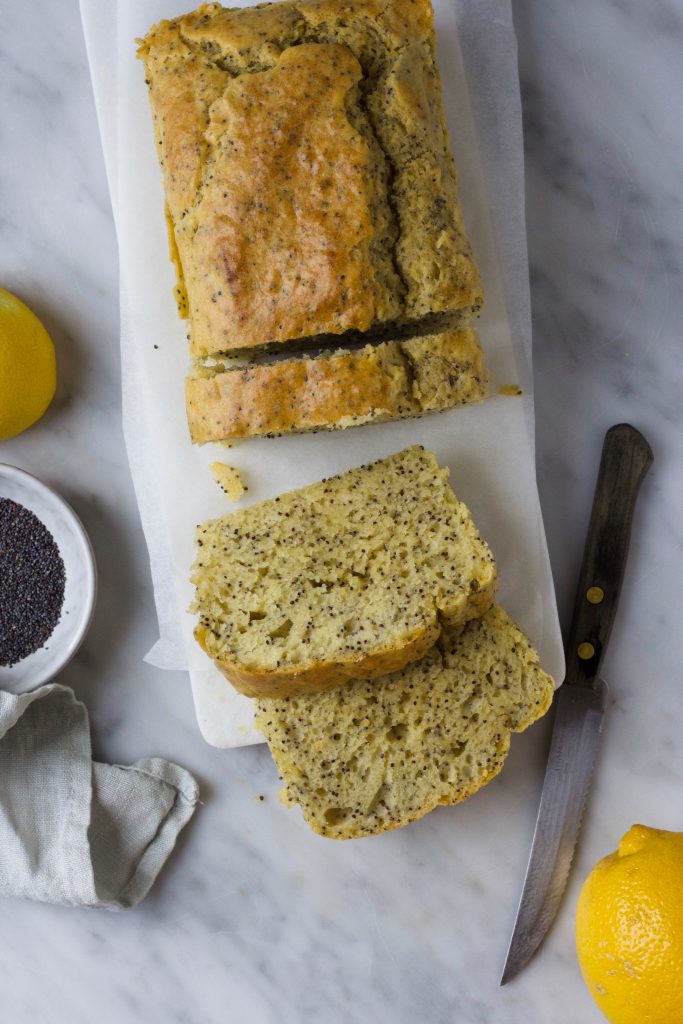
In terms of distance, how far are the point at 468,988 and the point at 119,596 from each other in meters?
1.80

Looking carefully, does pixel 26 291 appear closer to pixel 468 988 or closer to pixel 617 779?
pixel 617 779

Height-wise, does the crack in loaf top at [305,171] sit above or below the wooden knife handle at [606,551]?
above

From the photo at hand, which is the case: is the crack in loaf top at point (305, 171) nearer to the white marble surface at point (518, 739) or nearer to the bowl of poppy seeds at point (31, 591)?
the white marble surface at point (518, 739)

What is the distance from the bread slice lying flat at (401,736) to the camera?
271 centimetres

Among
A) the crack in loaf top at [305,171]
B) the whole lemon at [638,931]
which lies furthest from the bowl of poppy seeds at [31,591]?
the whole lemon at [638,931]

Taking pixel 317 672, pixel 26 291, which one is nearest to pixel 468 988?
pixel 317 672

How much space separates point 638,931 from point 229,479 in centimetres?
179

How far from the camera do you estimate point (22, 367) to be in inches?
109

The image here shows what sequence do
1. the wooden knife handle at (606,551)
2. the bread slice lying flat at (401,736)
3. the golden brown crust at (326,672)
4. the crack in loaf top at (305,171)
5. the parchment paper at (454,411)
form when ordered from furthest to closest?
the wooden knife handle at (606,551), the parchment paper at (454,411), the bread slice lying flat at (401,736), the golden brown crust at (326,672), the crack in loaf top at (305,171)

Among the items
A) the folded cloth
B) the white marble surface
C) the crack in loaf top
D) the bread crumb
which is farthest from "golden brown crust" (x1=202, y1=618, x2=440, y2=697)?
the crack in loaf top

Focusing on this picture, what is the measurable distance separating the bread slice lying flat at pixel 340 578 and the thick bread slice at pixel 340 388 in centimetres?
31

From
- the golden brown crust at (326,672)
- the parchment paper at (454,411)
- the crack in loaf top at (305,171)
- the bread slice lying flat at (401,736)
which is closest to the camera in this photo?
the crack in loaf top at (305,171)

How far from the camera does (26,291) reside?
10.1 feet

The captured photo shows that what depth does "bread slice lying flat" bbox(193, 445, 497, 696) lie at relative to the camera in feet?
8.45
